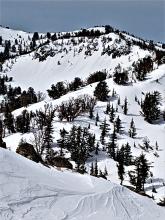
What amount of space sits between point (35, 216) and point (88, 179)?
10.2m

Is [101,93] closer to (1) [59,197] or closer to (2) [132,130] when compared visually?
(2) [132,130]

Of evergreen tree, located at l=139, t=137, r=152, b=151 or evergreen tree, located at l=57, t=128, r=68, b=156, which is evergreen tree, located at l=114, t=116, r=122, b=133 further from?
evergreen tree, located at l=57, t=128, r=68, b=156

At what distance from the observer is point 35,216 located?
23328 millimetres

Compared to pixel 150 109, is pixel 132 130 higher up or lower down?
lower down

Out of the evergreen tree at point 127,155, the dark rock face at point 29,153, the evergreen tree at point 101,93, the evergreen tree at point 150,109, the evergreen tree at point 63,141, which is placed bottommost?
the evergreen tree at point 127,155

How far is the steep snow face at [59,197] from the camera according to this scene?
2402 centimetres

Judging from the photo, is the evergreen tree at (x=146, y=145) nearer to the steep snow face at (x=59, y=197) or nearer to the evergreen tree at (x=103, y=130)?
the evergreen tree at (x=103, y=130)

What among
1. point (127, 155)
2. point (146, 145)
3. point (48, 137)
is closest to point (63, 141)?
point (48, 137)

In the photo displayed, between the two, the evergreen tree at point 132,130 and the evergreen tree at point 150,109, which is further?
the evergreen tree at point 150,109

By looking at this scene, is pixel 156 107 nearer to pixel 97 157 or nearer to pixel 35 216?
pixel 97 157

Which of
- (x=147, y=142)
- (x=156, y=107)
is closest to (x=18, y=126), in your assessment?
(x=147, y=142)

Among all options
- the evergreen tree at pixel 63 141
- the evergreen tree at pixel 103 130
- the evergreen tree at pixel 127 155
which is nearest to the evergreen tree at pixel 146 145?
the evergreen tree at pixel 127 155

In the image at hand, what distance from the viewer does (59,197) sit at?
2658cm

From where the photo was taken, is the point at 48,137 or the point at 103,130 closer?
the point at 48,137
